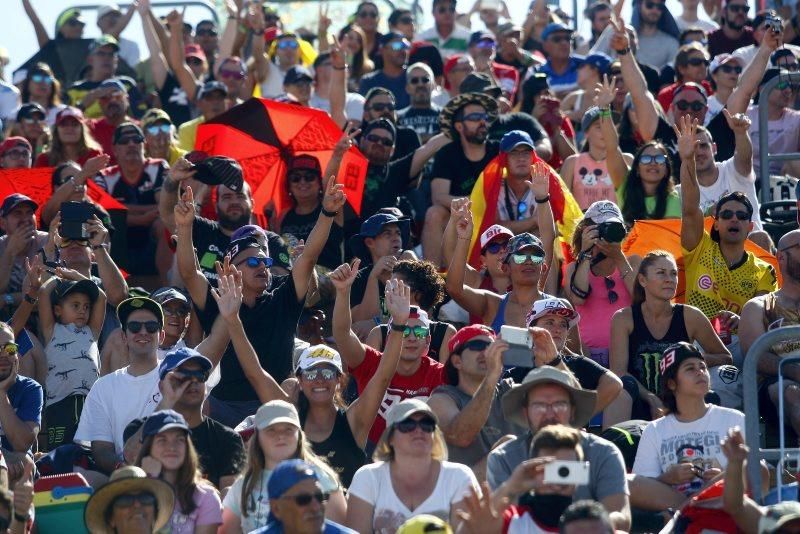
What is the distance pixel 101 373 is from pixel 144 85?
6869 millimetres

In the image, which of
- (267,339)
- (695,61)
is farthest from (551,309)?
(695,61)

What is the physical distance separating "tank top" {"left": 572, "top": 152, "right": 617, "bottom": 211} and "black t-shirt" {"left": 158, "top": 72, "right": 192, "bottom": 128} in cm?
456

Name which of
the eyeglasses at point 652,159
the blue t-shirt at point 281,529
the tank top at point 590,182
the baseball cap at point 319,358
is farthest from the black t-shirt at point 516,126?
the blue t-shirt at point 281,529

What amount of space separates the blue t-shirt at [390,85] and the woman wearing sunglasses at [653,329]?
5636 millimetres

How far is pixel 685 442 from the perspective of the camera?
9156 millimetres

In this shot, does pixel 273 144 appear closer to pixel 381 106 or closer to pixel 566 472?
pixel 381 106

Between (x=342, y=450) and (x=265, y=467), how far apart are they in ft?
2.76

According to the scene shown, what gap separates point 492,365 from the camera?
350 inches

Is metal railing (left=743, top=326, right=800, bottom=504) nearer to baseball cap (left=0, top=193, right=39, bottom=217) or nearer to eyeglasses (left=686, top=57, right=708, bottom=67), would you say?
baseball cap (left=0, top=193, right=39, bottom=217)

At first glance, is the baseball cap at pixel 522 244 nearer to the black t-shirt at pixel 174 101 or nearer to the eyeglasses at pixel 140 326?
the eyeglasses at pixel 140 326

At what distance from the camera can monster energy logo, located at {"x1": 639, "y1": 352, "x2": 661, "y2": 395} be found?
10.4 meters

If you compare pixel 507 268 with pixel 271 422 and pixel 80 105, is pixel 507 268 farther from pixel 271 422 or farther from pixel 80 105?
pixel 80 105

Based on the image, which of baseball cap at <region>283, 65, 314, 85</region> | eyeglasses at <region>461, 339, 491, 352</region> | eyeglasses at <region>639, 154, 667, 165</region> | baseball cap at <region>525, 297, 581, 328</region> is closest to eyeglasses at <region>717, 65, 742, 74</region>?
eyeglasses at <region>639, 154, 667, 165</region>

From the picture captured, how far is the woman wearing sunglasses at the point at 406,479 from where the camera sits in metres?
8.43
